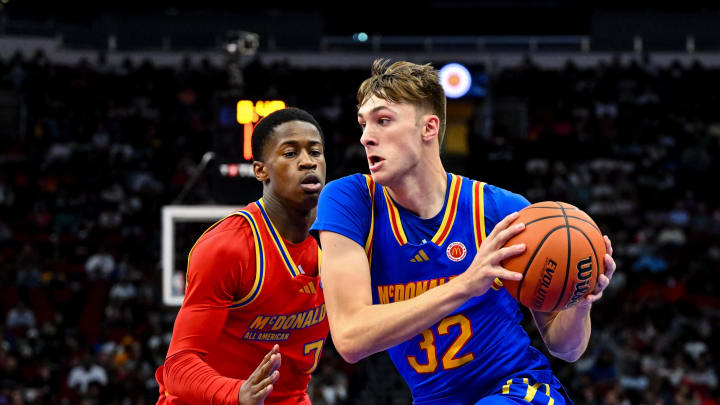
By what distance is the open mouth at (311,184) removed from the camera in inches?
150

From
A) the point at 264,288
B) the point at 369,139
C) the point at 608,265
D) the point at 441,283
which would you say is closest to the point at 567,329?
the point at 608,265

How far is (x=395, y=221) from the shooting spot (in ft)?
10.3

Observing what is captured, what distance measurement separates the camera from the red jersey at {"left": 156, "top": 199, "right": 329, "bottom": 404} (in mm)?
3514

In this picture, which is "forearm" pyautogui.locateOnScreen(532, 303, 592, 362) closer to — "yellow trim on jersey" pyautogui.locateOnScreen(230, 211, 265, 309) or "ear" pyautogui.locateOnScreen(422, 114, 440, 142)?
"ear" pyautogui.locateOnScreen(422, 114, 440, 142)

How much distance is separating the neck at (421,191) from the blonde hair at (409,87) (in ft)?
0.61

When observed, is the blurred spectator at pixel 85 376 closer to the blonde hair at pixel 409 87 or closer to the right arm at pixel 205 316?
the right arm at pixel 205 316

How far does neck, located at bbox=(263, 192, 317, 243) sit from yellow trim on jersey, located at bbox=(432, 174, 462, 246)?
0.90 metres

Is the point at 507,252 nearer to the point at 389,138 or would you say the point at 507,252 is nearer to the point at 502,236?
the point at 502,236

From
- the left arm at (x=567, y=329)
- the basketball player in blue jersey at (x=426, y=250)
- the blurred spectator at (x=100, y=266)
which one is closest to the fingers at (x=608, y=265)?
the basketball player in blue jersey at (x=426, y=250)

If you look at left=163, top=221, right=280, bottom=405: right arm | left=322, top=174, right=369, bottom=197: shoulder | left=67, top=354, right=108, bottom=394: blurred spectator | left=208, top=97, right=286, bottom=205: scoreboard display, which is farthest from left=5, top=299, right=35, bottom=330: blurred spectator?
left=322, top=174, right=369, bottom=197: shoulder

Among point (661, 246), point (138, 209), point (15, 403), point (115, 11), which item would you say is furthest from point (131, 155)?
point (661, 246)

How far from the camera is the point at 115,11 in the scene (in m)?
21.2

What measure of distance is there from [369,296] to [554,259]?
2.06 feet

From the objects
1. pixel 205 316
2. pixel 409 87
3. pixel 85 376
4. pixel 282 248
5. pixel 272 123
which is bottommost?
pixel 85 376
